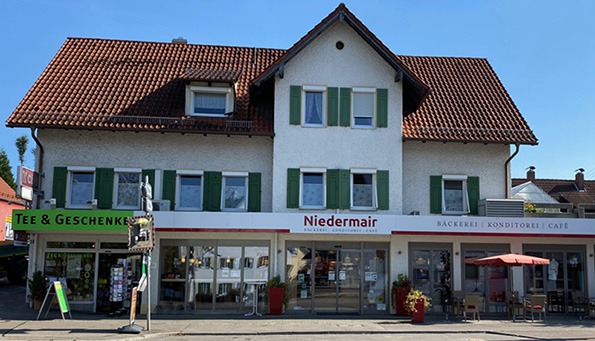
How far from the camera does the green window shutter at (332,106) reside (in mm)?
22062

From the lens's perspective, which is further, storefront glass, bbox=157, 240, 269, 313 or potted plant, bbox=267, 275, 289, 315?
storefront glass, bbox=157, 240, 269, 313

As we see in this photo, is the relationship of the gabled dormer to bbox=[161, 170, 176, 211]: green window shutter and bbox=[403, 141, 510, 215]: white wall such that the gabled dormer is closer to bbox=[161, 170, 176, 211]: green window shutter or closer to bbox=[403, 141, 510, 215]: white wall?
bbox=[161, 170, 176, 211]: green window shutter

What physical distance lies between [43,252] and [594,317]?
1885 centimetres

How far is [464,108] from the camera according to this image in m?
24.2

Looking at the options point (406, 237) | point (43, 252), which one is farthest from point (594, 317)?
point (43, 252)

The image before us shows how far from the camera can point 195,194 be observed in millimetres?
21953

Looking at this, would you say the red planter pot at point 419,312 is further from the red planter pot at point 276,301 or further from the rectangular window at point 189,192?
the rectangular window at point 189,192

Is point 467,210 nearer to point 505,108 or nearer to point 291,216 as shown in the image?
point 505,108

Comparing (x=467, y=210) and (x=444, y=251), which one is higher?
(x=467, y=210)

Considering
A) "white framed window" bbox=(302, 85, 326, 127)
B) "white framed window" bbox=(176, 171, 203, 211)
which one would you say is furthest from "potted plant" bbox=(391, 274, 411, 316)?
"white framed window" bbox=(176, 171, 203, 211)

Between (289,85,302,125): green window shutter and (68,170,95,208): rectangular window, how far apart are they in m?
7.20

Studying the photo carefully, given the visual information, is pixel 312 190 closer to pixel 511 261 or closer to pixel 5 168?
pixel 511 261

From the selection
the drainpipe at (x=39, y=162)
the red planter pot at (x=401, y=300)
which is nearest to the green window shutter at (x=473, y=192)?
the red planter pot at (x=401, y=300)

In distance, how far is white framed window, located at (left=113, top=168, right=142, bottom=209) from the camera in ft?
71.4
